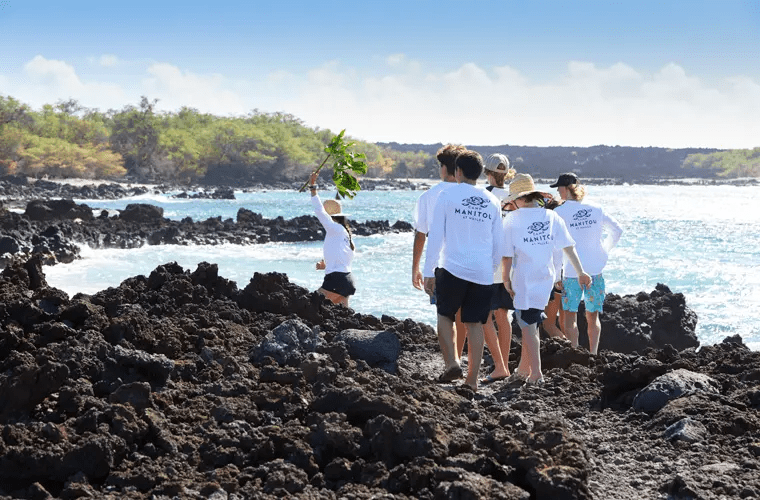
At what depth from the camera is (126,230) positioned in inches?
1015

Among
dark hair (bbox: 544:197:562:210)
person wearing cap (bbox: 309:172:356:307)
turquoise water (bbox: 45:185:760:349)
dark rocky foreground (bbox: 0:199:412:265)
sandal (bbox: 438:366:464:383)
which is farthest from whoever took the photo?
dark rocky foreground (bbox: 0:199:412:265)

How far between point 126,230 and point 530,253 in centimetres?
2152

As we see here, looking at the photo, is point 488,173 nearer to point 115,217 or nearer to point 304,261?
point 304,261

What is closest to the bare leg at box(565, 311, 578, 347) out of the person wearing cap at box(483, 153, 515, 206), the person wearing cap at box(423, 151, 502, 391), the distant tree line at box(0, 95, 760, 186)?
the person wearing cap at box(483, 153, 515, 206)

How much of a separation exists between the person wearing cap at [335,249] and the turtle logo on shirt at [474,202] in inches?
91.2

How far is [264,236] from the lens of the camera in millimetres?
27609

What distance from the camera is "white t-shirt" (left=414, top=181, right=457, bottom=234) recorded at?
5672 millimetres

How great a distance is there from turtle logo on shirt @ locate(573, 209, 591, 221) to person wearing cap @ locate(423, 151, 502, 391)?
5.73 feet

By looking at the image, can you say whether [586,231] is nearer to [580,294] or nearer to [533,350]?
[580,294]

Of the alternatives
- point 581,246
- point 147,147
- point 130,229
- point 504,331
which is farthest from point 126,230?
point 147,147

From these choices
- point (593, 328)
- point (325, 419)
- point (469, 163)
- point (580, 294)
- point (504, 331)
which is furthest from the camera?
point (593, 328)

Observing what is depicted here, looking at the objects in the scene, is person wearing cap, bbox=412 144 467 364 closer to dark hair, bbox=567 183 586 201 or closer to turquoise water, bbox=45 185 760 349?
dark hair, bbox=567 183 586 201

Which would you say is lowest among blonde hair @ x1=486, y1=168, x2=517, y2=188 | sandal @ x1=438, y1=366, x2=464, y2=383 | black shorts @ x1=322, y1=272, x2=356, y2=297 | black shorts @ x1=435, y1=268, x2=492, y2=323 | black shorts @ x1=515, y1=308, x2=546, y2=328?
sandal @ x1=438, y1=366, x2=464, y2=383

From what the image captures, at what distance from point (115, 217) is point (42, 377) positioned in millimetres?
25039
